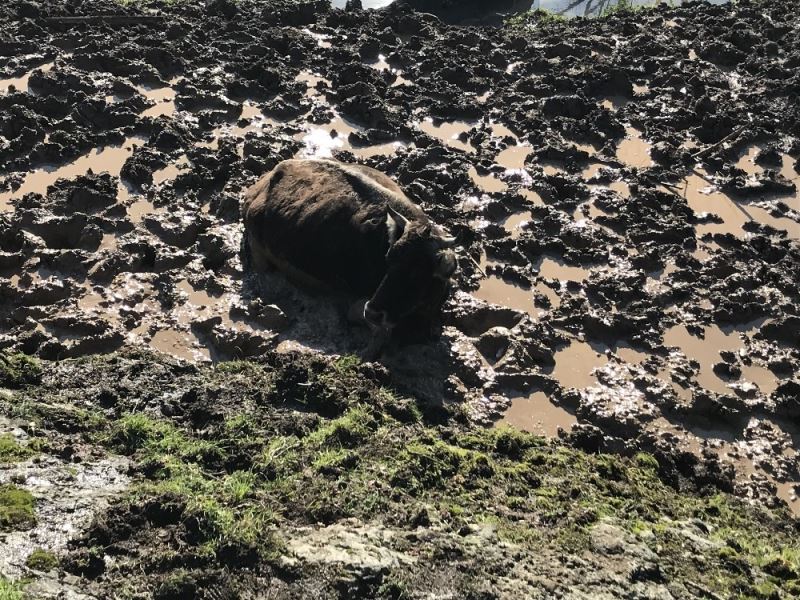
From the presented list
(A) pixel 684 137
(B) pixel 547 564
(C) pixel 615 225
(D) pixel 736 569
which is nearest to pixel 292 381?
(B) pixel 547 564

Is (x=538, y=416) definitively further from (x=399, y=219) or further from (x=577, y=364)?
(x=399, y=219)

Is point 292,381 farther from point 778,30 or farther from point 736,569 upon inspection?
point 778,30

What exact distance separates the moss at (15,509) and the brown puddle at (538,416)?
3.99 metres

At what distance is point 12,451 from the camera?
491 centimetres

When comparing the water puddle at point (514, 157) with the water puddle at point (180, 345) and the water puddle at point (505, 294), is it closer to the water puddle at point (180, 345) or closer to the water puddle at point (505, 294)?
the water puddle at point (505, 294)

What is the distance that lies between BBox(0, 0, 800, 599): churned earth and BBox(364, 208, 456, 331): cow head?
1.50 ft

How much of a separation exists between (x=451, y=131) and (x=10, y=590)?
933 cm

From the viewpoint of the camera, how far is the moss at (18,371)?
6.51 m

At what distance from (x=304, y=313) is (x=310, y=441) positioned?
233 cm

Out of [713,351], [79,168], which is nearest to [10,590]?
[713,351]

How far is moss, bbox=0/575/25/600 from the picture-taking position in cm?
346

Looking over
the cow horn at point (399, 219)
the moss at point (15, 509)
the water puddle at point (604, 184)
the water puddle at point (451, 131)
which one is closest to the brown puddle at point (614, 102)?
the water puddle at point (604, 184)

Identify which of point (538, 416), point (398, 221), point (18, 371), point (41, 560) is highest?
point (398, 221)

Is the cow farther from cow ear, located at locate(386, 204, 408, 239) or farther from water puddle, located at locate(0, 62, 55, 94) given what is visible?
water puddle, located at locate(0, 62, 55, 94)
